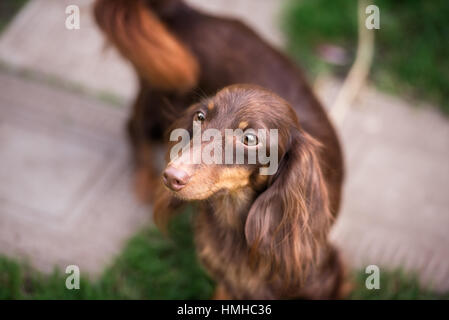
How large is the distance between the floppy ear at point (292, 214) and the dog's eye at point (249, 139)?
0.55 ft

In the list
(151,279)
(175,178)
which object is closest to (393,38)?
(151,279)

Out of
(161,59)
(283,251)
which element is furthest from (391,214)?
(161,59)

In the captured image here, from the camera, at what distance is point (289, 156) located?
1.98 m

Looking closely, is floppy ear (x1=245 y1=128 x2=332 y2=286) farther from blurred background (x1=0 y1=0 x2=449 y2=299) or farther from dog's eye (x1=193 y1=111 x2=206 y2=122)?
blurred background (x1=0 y1=0 x2=449 y2=299)

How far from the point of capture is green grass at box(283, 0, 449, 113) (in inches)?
145

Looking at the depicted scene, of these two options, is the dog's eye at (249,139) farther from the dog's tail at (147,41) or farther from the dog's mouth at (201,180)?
the dog's tail at (147,41)

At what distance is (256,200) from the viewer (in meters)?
2.05

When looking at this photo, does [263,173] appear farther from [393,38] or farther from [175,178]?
[393,38]

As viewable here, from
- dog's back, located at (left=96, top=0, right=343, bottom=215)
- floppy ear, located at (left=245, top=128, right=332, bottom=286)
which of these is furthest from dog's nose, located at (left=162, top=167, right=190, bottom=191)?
dog's back, located at (left=96, top=0, right=343, bottom=215)

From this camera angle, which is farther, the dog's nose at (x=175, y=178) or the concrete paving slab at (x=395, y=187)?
the concrete paving slab at (x=395, y=187)

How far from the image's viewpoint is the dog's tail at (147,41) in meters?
2.38

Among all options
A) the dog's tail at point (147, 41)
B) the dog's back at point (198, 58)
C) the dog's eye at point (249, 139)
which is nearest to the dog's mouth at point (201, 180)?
the dog's eye at point (249, 139)

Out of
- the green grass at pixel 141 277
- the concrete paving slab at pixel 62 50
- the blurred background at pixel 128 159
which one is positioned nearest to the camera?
the green grass at pixel 141 277
